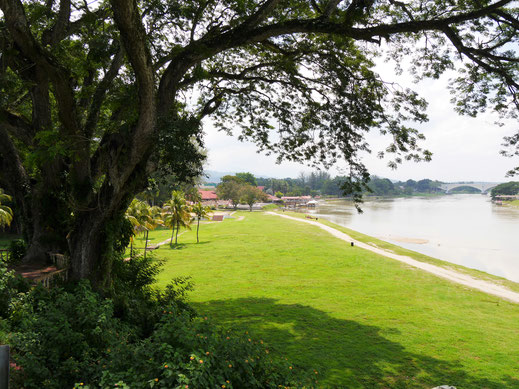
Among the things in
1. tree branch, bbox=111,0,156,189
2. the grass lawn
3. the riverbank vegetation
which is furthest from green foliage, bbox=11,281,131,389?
the riverbank vegetation

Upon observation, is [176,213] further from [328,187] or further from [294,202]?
[328,187]

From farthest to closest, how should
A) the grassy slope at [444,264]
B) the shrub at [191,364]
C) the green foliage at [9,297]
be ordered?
the grassy slope at [444,264], the green foliage at [9,297], the shrub at [191,364]

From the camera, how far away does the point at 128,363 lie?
4.14 metres

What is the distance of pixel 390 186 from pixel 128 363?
163582 millimetres

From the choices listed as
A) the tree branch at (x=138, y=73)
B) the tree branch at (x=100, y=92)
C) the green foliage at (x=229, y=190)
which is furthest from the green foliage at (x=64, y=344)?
the green foliage at (x=229, y=190)

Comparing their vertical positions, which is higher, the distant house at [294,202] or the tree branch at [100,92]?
the tree branch at [100,92]

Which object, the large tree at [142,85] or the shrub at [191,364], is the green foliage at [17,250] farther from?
the shrub at [191,364]

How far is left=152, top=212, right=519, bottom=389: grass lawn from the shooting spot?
8453mm

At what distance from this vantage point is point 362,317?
1272cm

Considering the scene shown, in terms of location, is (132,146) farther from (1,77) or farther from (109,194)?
(1,77)

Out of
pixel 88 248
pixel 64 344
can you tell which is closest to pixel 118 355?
pixel 64 344

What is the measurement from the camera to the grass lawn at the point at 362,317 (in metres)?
8.45

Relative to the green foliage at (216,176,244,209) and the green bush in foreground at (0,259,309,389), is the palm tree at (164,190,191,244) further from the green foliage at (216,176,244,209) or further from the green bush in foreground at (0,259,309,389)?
the green foliage at (216,176,244,209)

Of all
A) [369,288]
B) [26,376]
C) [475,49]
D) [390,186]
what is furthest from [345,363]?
[390,186]
